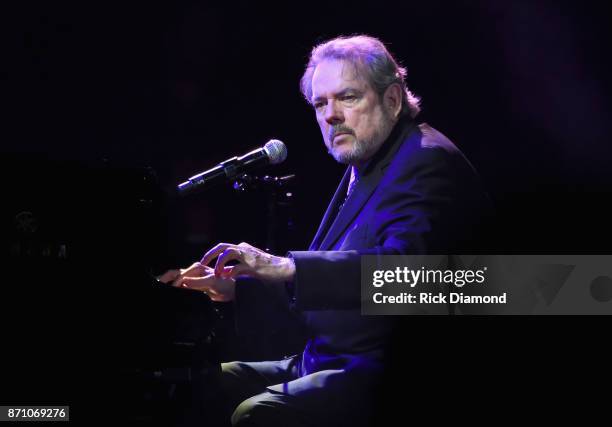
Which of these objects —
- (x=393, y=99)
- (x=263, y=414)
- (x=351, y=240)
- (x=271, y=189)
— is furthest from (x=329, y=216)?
(x=263, y=414)

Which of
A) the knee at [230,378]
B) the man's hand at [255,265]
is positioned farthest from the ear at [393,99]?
the knee at [230,378]

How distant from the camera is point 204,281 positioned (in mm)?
2127

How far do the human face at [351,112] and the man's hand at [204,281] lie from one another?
0.65 meters

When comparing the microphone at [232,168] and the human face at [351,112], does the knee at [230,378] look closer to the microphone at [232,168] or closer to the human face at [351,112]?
the microphone at [232,168]

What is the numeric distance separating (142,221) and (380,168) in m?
0.84

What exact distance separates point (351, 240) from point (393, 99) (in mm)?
623

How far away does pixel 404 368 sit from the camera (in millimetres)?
1901

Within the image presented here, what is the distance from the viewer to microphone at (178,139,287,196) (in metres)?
2.09

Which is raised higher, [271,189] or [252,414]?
[271,189]

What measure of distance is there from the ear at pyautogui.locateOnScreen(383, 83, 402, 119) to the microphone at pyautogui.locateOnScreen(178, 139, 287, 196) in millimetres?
435

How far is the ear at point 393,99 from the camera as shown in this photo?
7.62 ft

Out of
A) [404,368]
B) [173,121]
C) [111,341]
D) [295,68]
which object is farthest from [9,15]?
[404,368]

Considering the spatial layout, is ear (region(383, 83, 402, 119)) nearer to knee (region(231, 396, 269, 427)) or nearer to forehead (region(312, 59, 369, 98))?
forehead (region(312, 59, 369, 98))

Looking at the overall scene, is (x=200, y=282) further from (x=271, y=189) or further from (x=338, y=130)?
(x=338, y=130)
